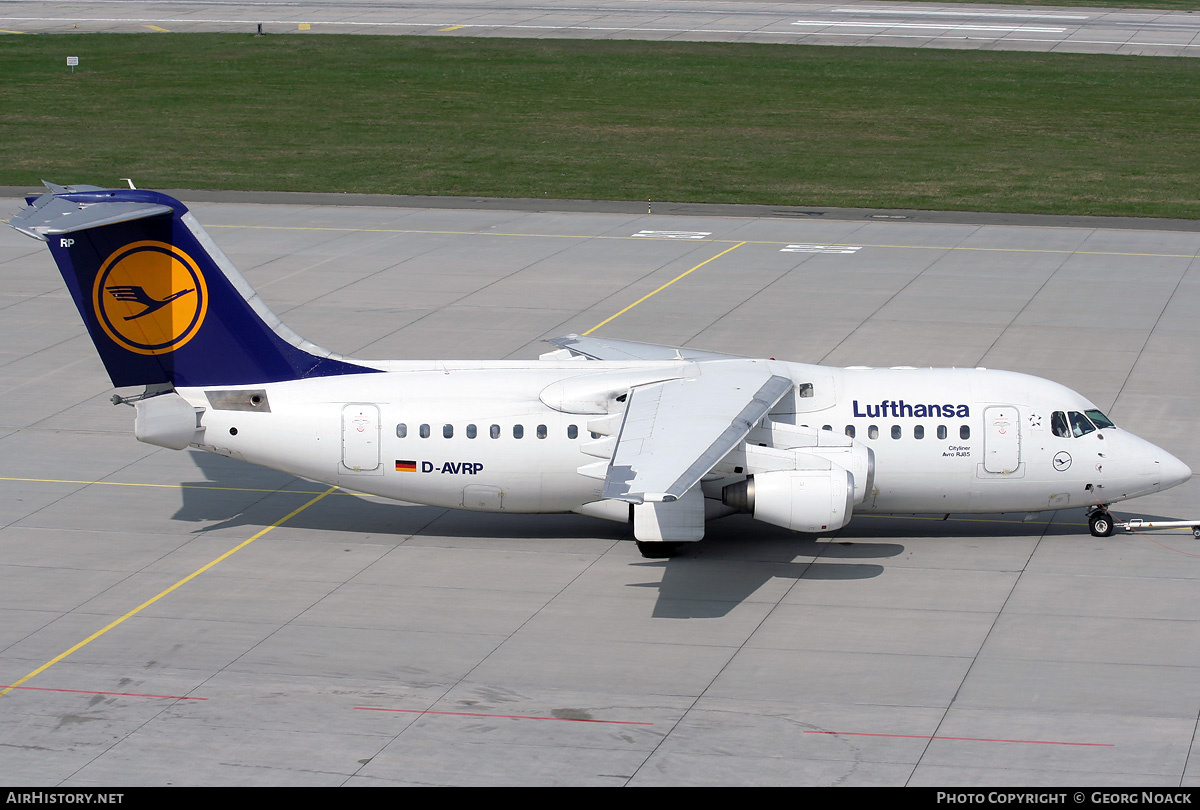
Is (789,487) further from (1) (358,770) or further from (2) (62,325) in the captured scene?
(2) (62,325)

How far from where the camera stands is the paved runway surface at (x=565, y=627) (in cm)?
1941

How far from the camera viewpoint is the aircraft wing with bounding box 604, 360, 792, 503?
22.0m

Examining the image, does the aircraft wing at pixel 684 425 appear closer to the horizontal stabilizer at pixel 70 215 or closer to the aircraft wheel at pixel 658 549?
the aircraft wheel at pixel 658 549

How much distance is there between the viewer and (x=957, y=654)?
73.3 feet

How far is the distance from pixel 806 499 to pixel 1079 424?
231 inches

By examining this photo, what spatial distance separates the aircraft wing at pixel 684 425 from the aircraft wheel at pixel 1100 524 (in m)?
6.26

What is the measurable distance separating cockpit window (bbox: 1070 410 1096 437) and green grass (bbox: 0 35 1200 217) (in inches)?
1174

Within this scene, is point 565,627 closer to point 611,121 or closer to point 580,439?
point 580,439

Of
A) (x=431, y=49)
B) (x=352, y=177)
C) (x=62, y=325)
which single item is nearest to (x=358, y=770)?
(x=62, y=325)

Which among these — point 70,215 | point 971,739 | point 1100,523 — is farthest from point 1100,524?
point 70,215

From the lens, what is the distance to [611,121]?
71.3 metres

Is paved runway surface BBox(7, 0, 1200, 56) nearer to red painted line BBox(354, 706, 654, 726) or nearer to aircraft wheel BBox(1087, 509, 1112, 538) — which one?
aircraft wheel BBox(1087, 509, 1112, 538)

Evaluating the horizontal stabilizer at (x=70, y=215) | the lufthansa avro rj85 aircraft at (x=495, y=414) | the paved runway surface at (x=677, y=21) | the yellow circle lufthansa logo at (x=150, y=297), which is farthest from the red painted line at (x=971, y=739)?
the paved runway surface at (x=677, y=21)

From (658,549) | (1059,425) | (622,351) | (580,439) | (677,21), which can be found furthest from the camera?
(677,21)
